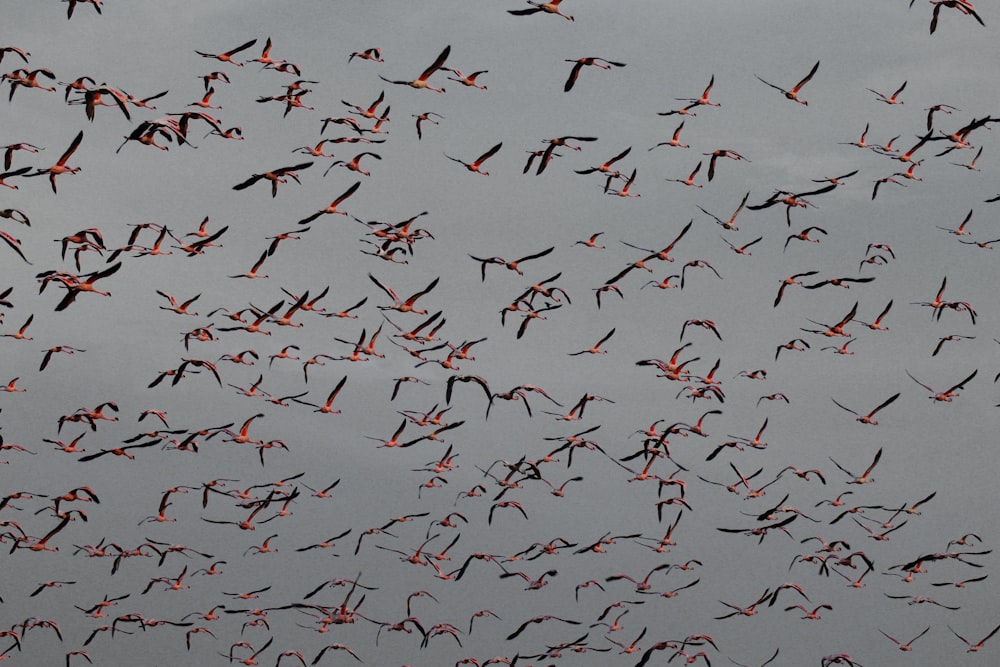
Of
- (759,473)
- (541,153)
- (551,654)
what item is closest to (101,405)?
(541,153)

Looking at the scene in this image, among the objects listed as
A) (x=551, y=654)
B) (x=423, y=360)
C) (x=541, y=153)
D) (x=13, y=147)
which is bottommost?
(x=551, y=654)

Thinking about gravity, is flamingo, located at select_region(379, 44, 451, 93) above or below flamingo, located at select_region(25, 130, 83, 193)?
above

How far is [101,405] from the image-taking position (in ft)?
232

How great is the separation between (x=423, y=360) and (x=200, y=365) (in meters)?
10.7

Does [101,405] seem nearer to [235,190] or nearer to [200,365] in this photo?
[200,365]

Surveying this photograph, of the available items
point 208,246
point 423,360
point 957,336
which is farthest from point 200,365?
point 957,336

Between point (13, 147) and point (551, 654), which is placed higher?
point (13, 147)

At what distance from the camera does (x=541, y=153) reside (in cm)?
6331

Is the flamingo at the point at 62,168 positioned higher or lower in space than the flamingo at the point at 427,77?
lower

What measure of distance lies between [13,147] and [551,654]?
46.5m

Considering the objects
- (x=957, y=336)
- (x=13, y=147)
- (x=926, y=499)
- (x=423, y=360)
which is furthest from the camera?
(x=926, y=499)

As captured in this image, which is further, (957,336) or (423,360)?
(957,336)

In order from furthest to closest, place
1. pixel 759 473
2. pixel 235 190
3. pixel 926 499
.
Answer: pixel 759 473, pixel 926 499, pixel 235 190

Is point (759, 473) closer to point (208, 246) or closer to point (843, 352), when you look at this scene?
point (843, 352)
